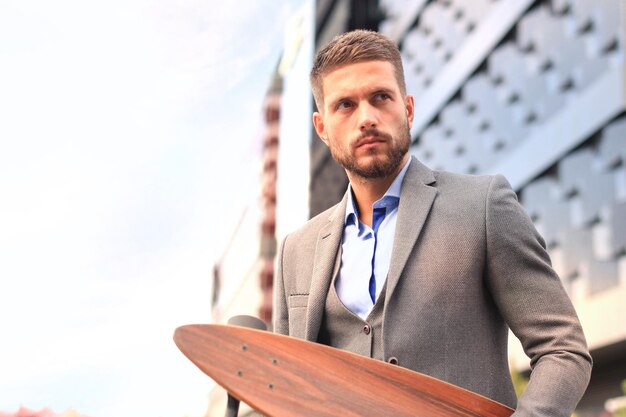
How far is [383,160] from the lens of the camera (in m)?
1.78

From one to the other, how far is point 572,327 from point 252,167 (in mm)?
58929

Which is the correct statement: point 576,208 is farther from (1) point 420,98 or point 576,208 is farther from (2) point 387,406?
(2) point 387,406

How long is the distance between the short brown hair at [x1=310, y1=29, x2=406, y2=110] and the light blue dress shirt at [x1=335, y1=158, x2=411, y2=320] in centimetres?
25

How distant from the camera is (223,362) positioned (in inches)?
58.7

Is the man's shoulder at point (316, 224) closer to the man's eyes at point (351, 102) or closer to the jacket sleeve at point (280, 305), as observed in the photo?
the jacket sleeve at point (280, 305)

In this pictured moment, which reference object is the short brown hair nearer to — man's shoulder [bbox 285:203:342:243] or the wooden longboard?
man's shoulder [bbox 285:203:342:243]

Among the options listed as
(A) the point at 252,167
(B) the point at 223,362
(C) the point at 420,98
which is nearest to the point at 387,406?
(B) the point at 223,362

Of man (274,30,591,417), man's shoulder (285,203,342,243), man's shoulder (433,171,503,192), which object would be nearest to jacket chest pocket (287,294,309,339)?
man (274,30,591,417)

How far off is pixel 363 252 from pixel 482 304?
0.99ft

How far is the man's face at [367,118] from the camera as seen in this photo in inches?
68.8

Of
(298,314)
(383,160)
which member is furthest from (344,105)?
(298,314)

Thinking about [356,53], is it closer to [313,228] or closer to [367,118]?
[367,118]

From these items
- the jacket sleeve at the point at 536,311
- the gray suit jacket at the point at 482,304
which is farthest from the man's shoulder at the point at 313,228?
the jacket sleeve at the point at 536,311

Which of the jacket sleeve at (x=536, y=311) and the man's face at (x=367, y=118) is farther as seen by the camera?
the man's face at (x=367, y=118)
